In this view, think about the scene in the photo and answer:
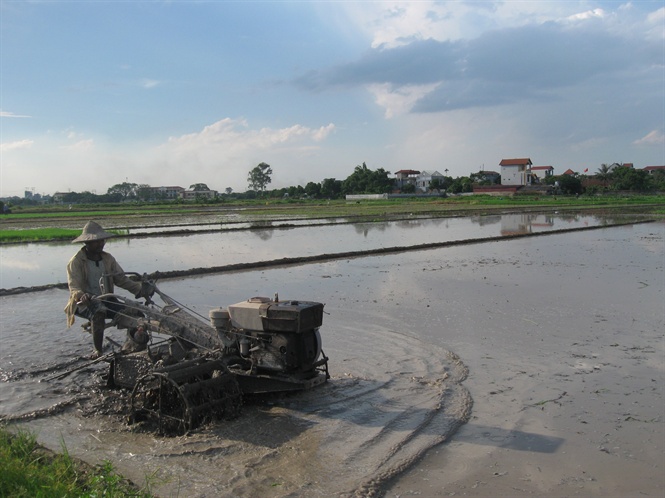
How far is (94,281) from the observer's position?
5.82 meters

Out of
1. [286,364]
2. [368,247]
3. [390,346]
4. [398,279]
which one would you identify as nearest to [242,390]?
[286,364]

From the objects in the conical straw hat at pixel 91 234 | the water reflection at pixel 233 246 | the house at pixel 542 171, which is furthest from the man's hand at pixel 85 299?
the house at pixel 542 171

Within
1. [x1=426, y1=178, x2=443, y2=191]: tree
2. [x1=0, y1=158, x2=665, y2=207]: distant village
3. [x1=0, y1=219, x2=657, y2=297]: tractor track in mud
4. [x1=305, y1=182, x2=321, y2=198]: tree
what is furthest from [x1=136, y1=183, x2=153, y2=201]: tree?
[x1=0, y1=219, x2=657, y2=297]: tractor track in mud

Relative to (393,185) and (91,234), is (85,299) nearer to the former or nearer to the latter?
(91,234)

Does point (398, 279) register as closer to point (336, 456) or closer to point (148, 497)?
point (336, 456)

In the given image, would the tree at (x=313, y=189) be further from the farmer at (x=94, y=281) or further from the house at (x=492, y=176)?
the farmer at (x=94, y=281)

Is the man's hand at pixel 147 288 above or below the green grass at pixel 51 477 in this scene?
above

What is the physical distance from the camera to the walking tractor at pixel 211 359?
4707 mm

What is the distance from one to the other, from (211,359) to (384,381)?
6.13 feet

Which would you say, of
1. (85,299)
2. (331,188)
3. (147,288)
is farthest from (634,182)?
(85,299)

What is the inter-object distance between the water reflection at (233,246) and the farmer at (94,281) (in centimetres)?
817

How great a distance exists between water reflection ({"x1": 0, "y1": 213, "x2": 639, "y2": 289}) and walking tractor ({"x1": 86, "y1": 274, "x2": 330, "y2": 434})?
8808 millimetres

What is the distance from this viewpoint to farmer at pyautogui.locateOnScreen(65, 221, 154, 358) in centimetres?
553

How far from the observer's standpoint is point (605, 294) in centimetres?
1062
